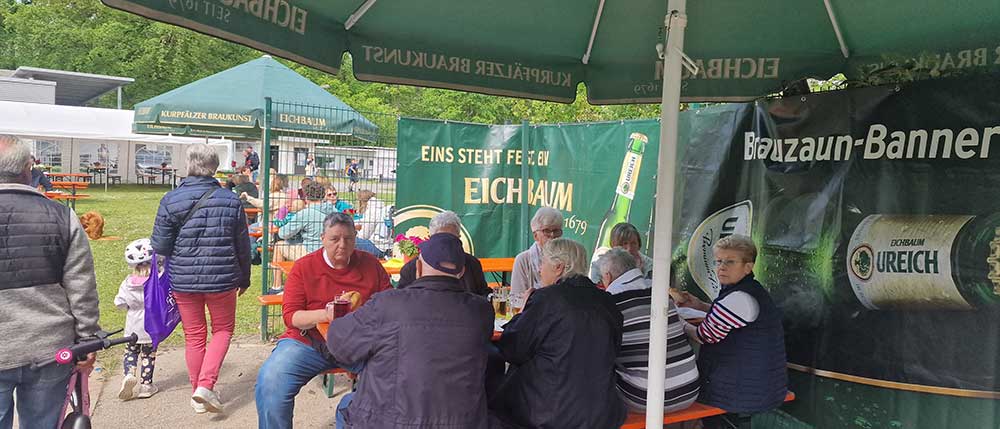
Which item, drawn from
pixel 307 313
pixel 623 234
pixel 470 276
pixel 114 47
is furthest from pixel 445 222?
pixel 114 47

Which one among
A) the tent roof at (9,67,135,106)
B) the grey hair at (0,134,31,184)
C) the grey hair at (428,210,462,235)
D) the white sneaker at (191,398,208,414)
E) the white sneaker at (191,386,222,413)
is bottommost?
the white sneaker at (191,398,208,414)

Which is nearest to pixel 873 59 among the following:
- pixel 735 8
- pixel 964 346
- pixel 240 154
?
pixel 735 8

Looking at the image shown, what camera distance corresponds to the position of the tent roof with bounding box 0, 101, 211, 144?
64.9 ft

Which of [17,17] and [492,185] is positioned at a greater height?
[17,17]

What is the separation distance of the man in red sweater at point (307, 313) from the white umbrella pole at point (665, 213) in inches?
70.1

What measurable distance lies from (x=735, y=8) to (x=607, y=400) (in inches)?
89.0

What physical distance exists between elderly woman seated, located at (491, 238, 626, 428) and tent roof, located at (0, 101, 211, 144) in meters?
19.6

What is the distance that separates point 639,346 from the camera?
3.09 meters

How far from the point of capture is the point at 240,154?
1190 inches

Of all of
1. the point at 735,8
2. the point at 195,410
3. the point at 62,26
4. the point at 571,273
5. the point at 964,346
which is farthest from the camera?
the point at 62,26

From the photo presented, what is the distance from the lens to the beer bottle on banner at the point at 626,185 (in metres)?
6.06

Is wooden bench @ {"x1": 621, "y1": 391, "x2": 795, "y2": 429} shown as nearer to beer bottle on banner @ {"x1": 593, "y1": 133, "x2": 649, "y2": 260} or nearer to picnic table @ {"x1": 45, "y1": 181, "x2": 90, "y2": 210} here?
beer bottle on banner @ {"x1": 593, "y1": 133, "x2": 649, "y2": 260}

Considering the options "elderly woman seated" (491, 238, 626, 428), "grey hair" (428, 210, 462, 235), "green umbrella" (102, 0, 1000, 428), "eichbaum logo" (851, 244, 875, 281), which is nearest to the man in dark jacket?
"grey hair" (428, 210, 462, 235)

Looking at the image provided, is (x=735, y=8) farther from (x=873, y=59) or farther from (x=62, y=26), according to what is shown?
(x=62, y=26)
